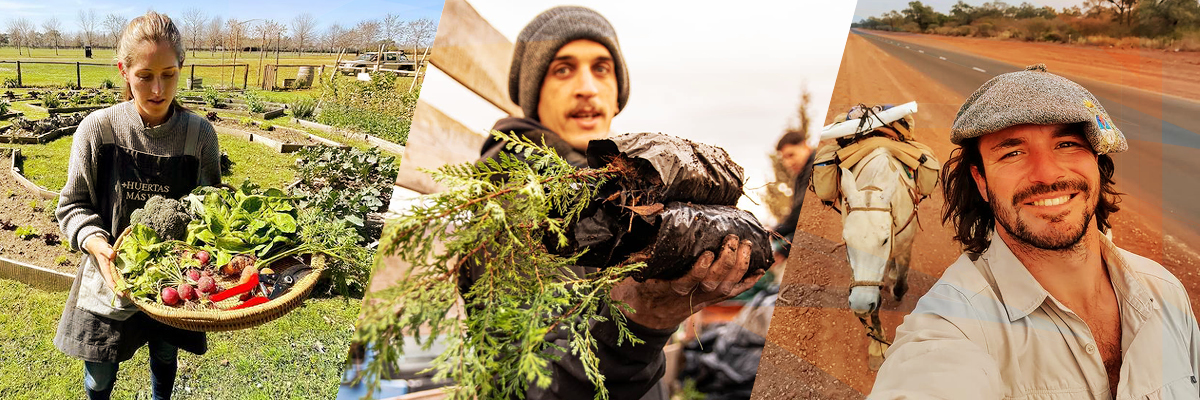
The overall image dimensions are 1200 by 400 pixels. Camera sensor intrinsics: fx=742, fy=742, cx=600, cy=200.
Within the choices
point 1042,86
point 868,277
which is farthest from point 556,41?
point 1042,86

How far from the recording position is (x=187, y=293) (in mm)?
2475

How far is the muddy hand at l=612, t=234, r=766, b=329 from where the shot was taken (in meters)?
2.00

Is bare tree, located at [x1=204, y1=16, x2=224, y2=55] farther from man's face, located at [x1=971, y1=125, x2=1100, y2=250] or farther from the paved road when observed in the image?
the paved road

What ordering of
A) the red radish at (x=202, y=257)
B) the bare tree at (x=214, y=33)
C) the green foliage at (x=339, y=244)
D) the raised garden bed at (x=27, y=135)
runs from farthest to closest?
the bare tree at (x=214, y=33) → the raised garden bed at (x=27, y=135) → the green foliage at (x=339, y=244) → the red radish at (x=202, y=257)

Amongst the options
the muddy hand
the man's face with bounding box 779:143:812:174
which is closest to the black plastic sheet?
the muddy hand

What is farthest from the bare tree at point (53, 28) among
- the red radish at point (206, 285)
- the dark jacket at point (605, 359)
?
the dark jacket at point (605, 359)

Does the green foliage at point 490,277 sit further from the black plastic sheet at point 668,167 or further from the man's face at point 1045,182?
the man's face at point 1045,182

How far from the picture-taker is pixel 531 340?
161 centimetres

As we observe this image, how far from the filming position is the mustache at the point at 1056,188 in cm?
175

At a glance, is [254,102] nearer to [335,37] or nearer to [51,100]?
[335,37]

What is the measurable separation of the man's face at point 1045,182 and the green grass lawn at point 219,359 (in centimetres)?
304

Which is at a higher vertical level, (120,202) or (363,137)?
(363,137)

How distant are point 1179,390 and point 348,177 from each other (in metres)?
3.60

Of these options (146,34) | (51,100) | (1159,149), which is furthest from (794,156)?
(51,100)
